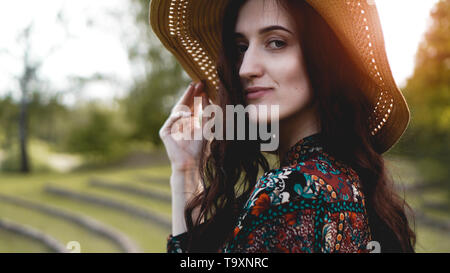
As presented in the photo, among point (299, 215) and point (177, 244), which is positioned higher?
point (299, 215)

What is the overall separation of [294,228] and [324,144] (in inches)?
14.5

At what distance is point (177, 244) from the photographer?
1.47m

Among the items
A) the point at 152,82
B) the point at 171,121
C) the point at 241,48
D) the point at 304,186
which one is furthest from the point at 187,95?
the point at 152,82

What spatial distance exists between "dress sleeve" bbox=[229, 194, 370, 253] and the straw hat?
1.63 ft

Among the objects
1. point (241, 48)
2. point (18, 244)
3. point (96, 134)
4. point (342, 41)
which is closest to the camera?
point (342, 41)

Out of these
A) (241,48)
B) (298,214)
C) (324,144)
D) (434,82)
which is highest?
(434,82)

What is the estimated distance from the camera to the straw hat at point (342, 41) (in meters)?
1.19

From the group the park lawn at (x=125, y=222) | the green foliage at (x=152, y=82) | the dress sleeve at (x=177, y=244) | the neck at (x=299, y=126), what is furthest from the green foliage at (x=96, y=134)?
the neck at (x=299, y=126)

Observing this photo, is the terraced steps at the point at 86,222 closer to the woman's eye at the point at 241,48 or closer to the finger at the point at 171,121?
the finger at the point at 171,121

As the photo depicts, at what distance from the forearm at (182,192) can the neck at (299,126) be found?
45 cm

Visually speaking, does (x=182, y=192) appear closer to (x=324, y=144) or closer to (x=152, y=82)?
(x=324, y=144)

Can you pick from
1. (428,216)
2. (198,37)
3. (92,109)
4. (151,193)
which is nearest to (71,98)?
(92,109)
